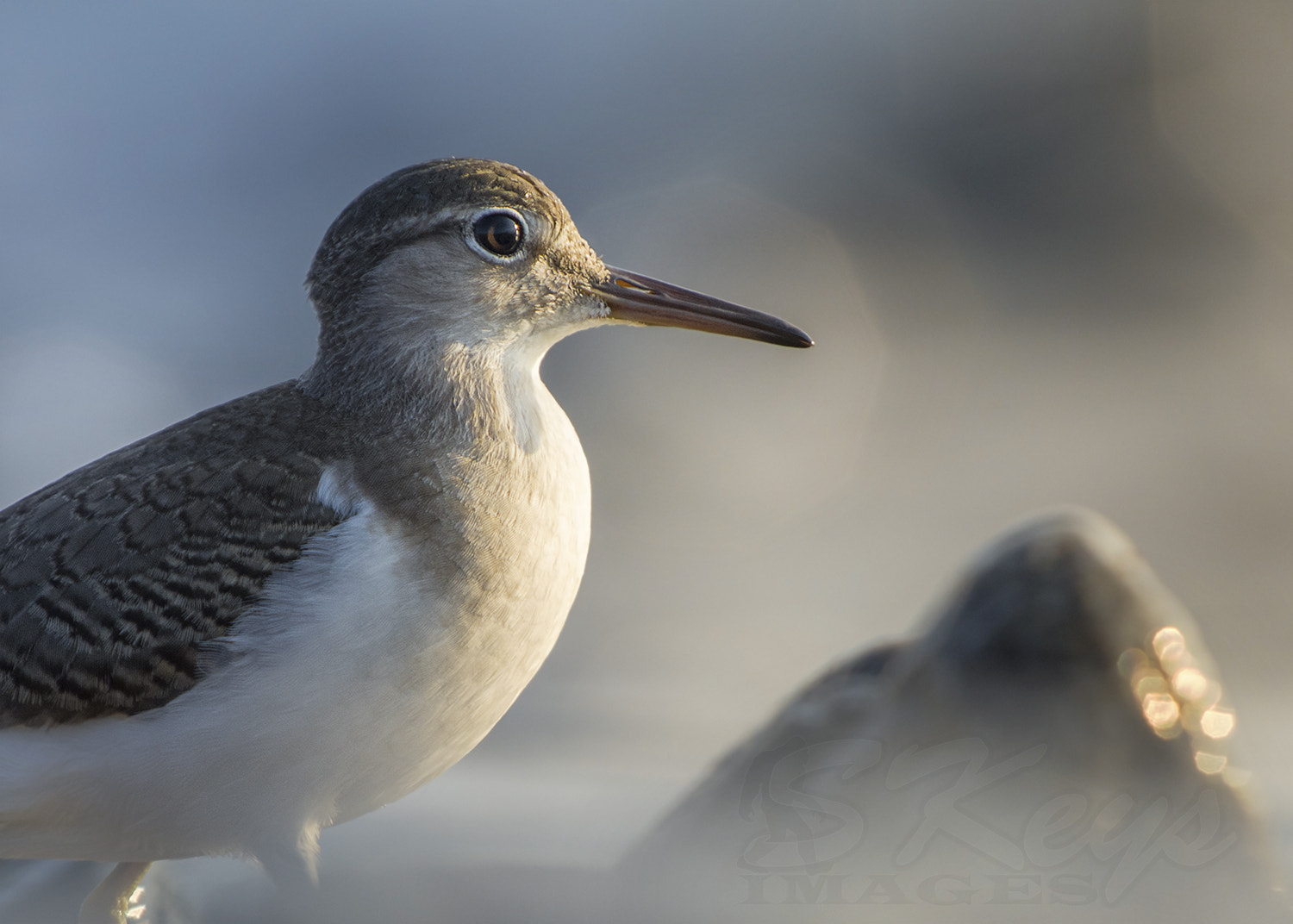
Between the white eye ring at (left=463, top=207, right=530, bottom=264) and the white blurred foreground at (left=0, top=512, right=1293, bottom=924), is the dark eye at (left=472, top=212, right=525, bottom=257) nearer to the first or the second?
the white eye ring at (left=463, top=207, right=530, bottom=264)

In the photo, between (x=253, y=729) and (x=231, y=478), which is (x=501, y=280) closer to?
(x=231, y=478)

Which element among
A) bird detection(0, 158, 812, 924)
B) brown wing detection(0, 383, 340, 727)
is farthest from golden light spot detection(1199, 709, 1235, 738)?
brown wing detection(0, 383, 340, 727)

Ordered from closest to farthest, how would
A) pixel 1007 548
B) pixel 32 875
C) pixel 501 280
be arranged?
pixel 501 280 < pixel 1007 548 < pixel 32 875

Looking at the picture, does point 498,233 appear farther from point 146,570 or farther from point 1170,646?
point 1170,646

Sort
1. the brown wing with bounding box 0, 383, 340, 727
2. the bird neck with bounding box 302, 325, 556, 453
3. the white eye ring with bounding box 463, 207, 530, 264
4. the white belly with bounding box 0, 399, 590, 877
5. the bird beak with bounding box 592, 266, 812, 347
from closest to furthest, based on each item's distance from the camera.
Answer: the white belly with bounding box 0, 399, 590, 877 < the brown wing with bounding box 0, 383, 340, 727 < the bird neck with bounding box 302, 325, 556, 453 < the white eye ring with bounding box 463, 207, 530, 264 < the bird beak with bounding box 592, 266, 812, 347

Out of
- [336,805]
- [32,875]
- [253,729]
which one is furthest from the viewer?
[32,875]

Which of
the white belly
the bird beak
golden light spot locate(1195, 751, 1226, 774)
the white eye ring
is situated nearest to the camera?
the white belly

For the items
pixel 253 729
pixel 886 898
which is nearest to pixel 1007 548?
pixel 886 898
